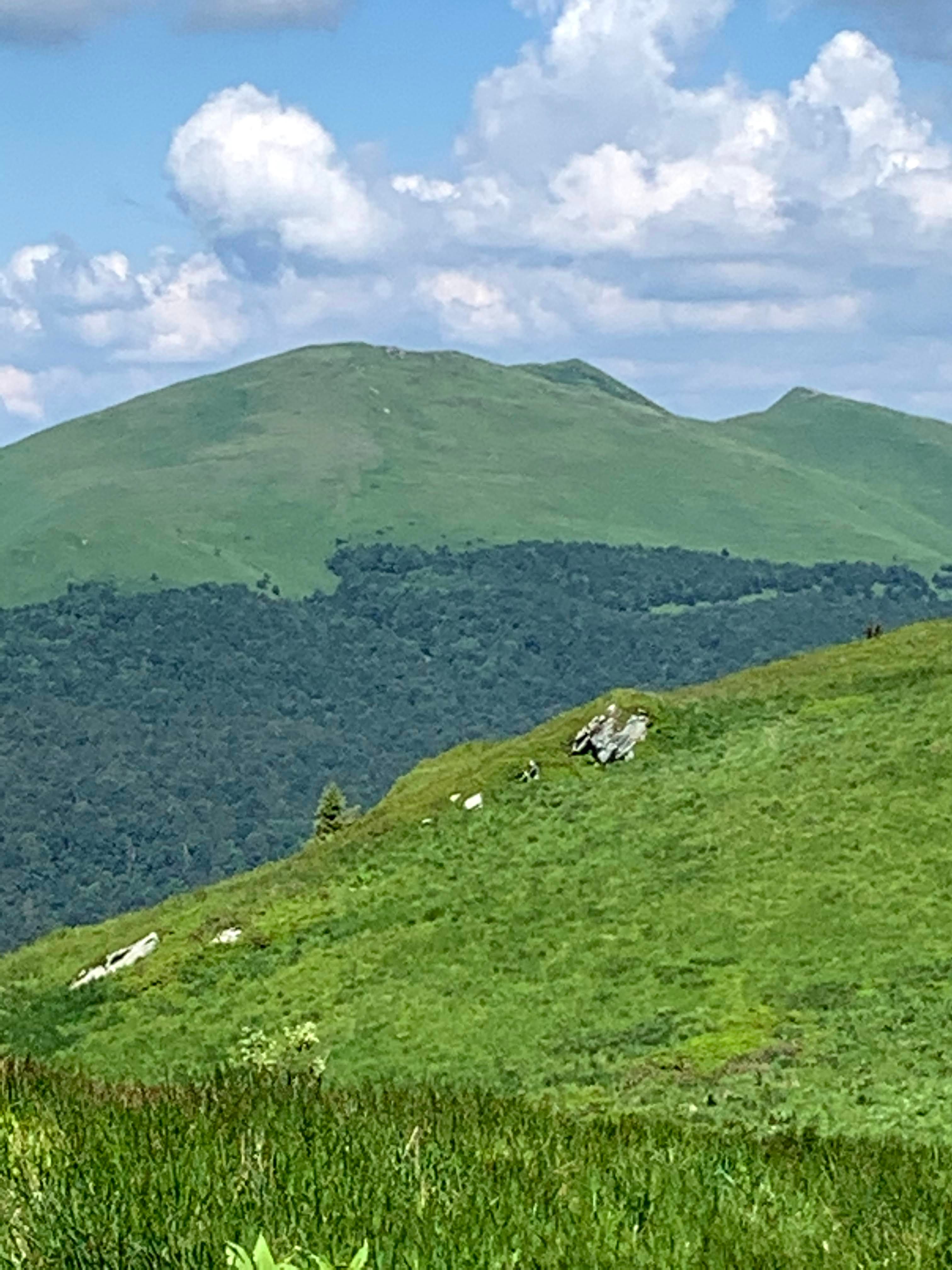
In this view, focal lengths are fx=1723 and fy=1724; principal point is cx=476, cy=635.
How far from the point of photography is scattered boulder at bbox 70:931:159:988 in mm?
59188

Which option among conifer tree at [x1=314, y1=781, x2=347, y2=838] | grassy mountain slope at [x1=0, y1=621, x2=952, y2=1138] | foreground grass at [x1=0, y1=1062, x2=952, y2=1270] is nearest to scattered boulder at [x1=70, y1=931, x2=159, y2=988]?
grassy mountain slope at [x1=0, y1=621, x2=952, y2=1138]

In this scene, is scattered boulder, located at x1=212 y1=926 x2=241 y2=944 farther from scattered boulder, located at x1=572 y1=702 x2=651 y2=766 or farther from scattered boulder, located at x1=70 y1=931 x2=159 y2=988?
scattered boulder, located at x1=572 y1=702 x2=651 y2=766

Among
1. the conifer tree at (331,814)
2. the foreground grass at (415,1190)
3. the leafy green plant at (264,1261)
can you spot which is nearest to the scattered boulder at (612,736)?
the conifer tree at (331,814)

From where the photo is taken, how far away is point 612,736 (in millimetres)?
66062

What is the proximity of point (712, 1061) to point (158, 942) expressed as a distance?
3109 centimetres

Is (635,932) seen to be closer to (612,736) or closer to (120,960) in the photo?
(612,736)

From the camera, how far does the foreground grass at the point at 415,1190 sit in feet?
18.7

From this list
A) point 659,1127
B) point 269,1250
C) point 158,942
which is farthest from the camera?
point 158,942

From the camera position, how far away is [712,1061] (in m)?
33.9

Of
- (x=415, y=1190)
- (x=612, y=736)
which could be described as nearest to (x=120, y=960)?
(x=612, y=736)

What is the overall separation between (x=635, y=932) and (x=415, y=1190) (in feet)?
131

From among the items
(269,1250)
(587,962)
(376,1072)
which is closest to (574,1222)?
(269,1250)

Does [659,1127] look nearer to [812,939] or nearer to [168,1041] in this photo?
[812,939]

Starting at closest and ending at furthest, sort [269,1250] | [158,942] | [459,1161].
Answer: [269,1250] < [459,1161] < [158,942]
